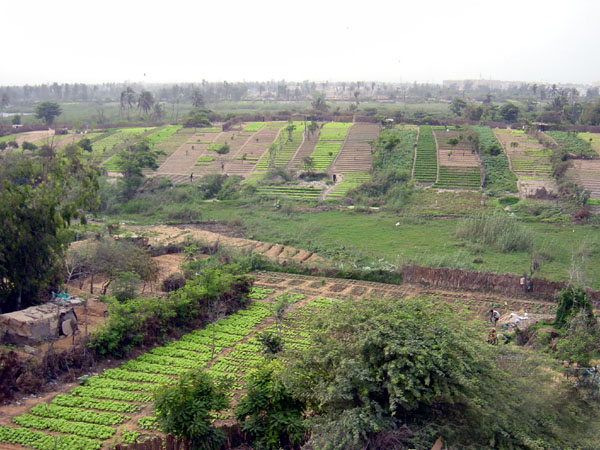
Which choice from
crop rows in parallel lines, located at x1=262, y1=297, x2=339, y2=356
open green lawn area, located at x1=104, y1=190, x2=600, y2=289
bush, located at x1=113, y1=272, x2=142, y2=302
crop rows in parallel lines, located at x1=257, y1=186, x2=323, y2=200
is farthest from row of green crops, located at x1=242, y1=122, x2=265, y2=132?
bush, located at x1=113, y1=272, x2=142, y2=302

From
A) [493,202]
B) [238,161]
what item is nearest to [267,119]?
[238,161]

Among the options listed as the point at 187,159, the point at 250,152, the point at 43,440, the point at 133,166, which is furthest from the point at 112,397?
the point at 250,152

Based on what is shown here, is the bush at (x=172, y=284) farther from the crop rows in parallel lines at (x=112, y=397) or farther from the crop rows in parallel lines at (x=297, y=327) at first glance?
the crop rows in parallel lines at (x=297, y=327)

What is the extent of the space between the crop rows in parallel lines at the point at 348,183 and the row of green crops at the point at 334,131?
9.49 m

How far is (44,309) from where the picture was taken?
1714cm

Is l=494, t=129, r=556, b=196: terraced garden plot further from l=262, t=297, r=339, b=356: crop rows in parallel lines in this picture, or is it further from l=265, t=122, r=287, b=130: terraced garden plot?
l=262, t=297, r=339, b=356: crop rows in parallel lines

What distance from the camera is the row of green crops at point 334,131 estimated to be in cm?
5331

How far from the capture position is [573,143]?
4794 cm

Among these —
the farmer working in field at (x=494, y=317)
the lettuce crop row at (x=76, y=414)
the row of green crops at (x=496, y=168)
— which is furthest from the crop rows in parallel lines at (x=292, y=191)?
the lettuce crop row at (x=76, y=414)

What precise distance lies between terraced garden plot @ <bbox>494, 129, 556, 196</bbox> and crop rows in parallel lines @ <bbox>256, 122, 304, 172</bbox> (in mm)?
20526

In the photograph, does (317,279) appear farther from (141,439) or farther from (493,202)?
(493,202)

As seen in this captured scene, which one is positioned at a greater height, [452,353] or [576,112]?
[576,112]

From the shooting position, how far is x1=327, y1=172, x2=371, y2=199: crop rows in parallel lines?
4056 centimetres

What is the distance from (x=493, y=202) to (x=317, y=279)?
19431mm
